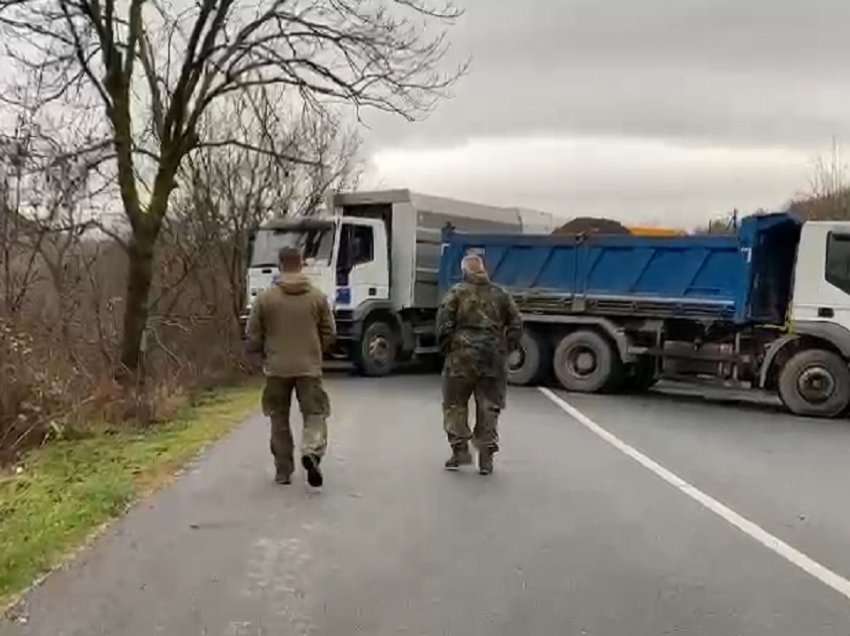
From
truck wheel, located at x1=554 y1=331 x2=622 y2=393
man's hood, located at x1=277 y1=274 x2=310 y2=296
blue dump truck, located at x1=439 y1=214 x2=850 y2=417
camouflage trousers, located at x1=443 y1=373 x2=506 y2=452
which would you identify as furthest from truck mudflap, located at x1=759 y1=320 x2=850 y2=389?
man's hood, located at x1=277 y1=274 x2=310 y2=296

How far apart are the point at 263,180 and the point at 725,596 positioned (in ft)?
73.9

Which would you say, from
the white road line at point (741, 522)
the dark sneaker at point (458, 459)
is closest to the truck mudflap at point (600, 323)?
the white road line at point (741, 522)

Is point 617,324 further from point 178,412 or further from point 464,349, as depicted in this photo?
point 464,349

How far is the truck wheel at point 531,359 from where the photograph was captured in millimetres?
19578

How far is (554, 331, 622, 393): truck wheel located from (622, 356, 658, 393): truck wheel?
35cm

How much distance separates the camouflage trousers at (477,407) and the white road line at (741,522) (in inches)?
59.8

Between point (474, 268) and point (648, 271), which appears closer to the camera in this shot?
point (474, 268)

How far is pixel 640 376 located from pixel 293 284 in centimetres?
1125

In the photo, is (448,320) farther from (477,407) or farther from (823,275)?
(823,275)

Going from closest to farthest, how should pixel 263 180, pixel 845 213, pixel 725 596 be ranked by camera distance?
pixel 725 596, pixel 263 180, pixel 845 213

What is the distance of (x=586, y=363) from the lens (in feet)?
62.1

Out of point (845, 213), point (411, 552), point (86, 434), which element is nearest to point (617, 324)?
point (86, 434)

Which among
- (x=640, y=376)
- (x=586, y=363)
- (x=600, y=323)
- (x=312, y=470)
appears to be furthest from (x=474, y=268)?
(x=640, y=376)

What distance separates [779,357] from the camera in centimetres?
1655
